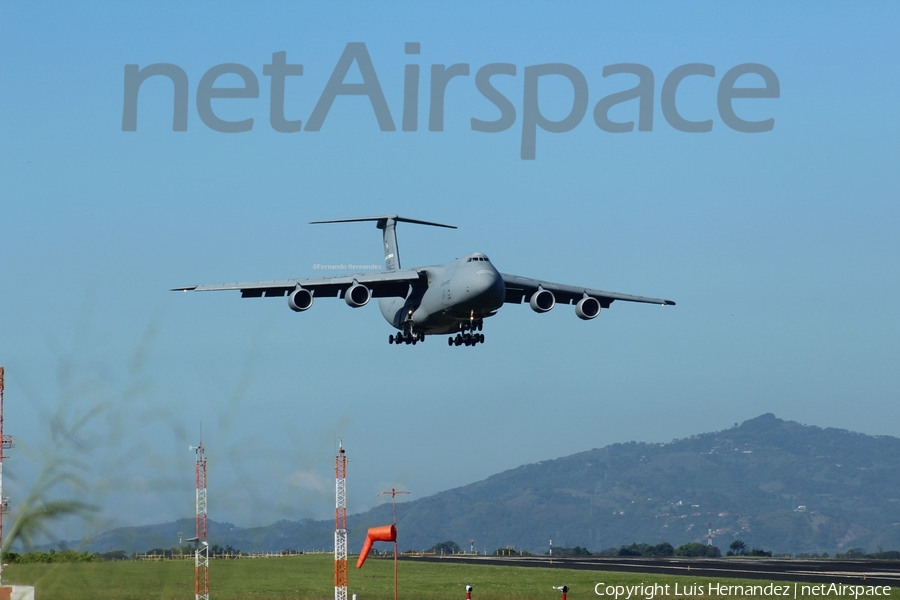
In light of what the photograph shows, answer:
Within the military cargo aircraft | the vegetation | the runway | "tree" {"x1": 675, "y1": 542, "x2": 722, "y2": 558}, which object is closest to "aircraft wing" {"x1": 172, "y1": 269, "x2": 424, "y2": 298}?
the military cargo aircraft

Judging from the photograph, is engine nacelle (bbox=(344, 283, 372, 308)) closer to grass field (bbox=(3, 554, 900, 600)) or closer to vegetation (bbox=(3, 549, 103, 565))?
grass field (bbox=(3, 554, 900, 600))

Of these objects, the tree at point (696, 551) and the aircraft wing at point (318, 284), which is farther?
the tree at point (696, 551)

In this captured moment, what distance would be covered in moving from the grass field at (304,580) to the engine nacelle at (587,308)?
1077cm

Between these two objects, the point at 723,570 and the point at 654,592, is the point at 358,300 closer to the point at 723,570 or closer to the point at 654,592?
the point at 654,592

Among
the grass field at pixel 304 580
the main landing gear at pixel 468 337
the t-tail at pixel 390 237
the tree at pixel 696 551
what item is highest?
the t-tail at pixel 390 237

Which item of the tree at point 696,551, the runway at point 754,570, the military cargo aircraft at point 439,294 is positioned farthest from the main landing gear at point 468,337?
the tree at point 696,551

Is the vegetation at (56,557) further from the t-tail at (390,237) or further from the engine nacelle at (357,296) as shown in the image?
the t-tail at (390,237)

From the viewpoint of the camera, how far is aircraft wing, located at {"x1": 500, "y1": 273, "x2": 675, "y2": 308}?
4772 centimetres

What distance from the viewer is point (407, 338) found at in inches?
1886

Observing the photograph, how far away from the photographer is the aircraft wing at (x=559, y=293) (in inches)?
1879

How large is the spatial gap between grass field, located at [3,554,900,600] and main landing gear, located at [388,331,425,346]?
9.79m

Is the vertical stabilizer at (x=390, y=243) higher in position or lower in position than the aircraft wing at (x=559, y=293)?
higher

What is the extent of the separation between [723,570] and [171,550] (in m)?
30.4

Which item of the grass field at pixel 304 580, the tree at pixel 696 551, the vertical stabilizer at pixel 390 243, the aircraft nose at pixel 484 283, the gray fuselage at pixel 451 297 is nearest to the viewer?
the grass field at pixel 304 580
